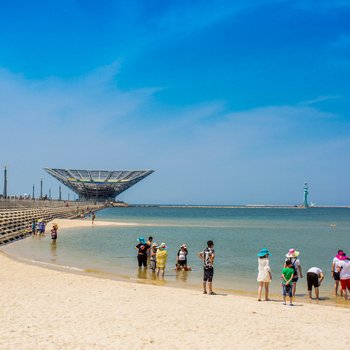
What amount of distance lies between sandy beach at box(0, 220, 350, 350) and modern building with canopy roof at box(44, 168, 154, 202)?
15001 centimetres

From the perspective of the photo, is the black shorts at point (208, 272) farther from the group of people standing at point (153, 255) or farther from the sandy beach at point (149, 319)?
the group of people standing at point (153, 255)

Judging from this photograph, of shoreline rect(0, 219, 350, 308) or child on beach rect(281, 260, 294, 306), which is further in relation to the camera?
shoreline rect(0, 219, 350, 308)

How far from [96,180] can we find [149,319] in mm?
156862

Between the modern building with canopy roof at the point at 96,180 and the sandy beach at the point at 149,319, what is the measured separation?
150005 millimetres

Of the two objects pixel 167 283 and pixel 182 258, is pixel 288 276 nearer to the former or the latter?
pixel 167 283

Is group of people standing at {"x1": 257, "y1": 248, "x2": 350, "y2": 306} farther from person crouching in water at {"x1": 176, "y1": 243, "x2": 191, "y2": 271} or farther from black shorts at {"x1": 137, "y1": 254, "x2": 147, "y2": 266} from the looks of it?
black shorts at {"x1": 137, "y1": 254, "x2": 147, "y2": 266}

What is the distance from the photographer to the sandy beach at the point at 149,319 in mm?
7289

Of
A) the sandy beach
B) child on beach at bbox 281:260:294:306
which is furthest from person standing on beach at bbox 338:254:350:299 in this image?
child on beach at bbox 281:260:294:306

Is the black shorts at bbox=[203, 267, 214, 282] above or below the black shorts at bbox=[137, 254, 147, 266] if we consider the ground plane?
above

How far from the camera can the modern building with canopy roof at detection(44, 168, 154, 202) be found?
159500 mm

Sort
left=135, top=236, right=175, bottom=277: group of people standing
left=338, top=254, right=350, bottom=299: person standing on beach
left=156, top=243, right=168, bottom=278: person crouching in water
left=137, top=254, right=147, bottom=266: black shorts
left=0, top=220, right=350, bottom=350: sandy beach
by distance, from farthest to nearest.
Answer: left=137, top=254, right=147, bottom=266: black shorts, left=135, top=236, right=175, bottom=277: group of people standing, left=156, top=243, right=168, bottom=278: person crouching in water, left=338, top=254, right=350, bottom=299: person standing on beach, left=0, top=220, right=350, bottom=350: sandy beach

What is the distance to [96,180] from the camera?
163 m

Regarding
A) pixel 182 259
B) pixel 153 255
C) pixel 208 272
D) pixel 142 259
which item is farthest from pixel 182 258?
pixel 208 272

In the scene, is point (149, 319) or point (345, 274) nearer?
point (149, 319)
